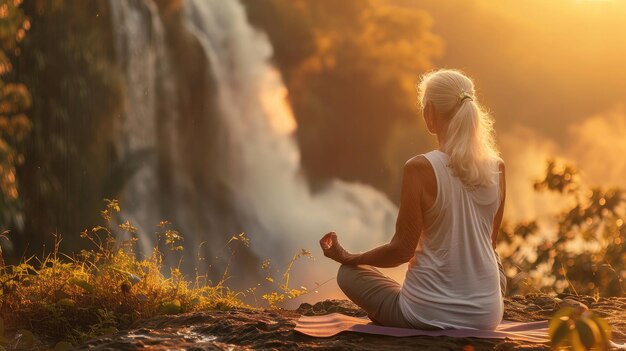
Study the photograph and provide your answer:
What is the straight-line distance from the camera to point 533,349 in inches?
123

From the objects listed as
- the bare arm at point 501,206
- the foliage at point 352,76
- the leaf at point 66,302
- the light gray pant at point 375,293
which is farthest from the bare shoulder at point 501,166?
the foliage at point 352,76

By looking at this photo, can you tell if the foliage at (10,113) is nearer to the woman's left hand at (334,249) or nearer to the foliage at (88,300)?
the foliage at (88,300)

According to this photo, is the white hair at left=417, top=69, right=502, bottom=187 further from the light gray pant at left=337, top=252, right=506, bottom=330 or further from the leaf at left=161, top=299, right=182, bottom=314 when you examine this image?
the leaf at left=161, top=299, right=182, bottom=314

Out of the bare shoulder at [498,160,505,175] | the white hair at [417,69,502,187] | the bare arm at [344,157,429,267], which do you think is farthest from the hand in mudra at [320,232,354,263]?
the bare shoulder at [498,160,505,175]

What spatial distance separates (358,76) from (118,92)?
22.9 ft

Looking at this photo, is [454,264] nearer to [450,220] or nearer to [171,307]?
[450,220]

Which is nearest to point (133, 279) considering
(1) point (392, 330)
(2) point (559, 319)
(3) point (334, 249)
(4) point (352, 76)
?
(3) point (334, 249)

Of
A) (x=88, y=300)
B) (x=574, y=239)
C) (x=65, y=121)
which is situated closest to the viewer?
(x=88, y=300)

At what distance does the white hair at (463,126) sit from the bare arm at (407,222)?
0.13m

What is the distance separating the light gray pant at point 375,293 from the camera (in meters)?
3.38

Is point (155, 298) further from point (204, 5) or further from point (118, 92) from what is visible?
point (204, 5)

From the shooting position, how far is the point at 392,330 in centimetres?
331

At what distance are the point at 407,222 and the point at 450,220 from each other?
16 centimetres

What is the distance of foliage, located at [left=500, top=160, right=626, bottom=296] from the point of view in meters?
7.94
